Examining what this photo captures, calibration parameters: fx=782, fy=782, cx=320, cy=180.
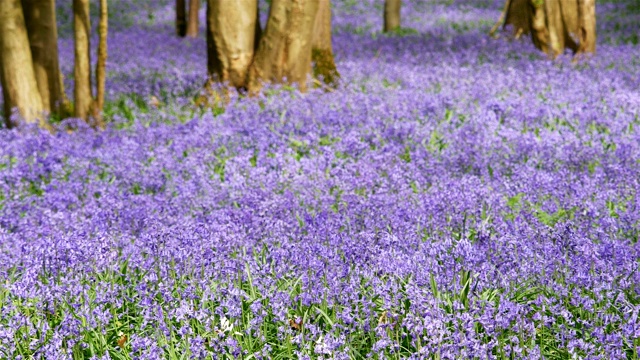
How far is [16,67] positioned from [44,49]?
745 millimetres

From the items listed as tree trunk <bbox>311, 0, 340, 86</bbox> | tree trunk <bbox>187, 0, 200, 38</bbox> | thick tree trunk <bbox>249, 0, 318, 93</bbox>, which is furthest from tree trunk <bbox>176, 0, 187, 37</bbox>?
thick tree trunk <bbox>249, 0, 318, 93</bbox>

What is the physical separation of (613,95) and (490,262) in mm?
5425

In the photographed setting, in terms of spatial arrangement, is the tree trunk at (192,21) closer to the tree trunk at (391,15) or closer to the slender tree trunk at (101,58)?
the tree trunk at (391,15)

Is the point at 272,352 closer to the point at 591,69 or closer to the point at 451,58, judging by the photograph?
the point at 591,69

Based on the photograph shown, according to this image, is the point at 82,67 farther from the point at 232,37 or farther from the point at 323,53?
the point at 323,53

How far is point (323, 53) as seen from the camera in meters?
10.9

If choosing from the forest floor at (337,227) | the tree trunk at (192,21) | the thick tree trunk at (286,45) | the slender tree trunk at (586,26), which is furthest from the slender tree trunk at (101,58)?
the tree trunk at (192,21)

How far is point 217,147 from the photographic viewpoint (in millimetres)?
7566

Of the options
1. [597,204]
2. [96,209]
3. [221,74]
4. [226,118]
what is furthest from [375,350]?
[221,74]

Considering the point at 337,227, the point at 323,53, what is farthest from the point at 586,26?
the point at 337,227

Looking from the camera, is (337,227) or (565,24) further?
(565,24)

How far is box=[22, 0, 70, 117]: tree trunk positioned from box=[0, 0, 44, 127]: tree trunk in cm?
41

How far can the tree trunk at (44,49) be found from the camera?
9.84 m

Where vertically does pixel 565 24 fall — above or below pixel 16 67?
above
